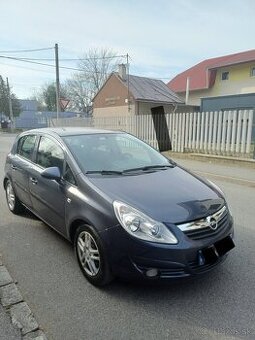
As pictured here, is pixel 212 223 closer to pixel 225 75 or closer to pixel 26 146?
pixel 26 146

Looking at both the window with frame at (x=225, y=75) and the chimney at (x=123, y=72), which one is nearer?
the window with frame at (x=225, y=75)

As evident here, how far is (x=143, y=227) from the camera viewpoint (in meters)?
2.79

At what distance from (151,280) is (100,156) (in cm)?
169

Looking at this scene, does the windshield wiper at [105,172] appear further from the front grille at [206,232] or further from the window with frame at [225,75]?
the window with frame at [225,75]

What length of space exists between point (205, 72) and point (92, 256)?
32919mm

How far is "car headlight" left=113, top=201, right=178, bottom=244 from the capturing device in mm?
2744

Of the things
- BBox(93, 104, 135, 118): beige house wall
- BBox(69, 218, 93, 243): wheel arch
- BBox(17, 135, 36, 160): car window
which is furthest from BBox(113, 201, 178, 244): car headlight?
BBox(93, 104, 135, 118): beige house wall

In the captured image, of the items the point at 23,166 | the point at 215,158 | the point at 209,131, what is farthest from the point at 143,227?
the point at 209,131

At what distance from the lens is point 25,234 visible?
457cm

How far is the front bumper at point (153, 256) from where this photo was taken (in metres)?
2.73

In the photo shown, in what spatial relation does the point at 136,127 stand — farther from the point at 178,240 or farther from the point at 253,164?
the point at 178,240

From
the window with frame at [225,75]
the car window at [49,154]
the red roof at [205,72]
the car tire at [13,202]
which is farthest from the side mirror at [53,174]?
the window with frame at [225,75]

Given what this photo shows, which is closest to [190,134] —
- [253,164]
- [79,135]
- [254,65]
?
[253,164]

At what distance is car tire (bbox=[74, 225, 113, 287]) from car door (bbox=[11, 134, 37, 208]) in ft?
5.38
